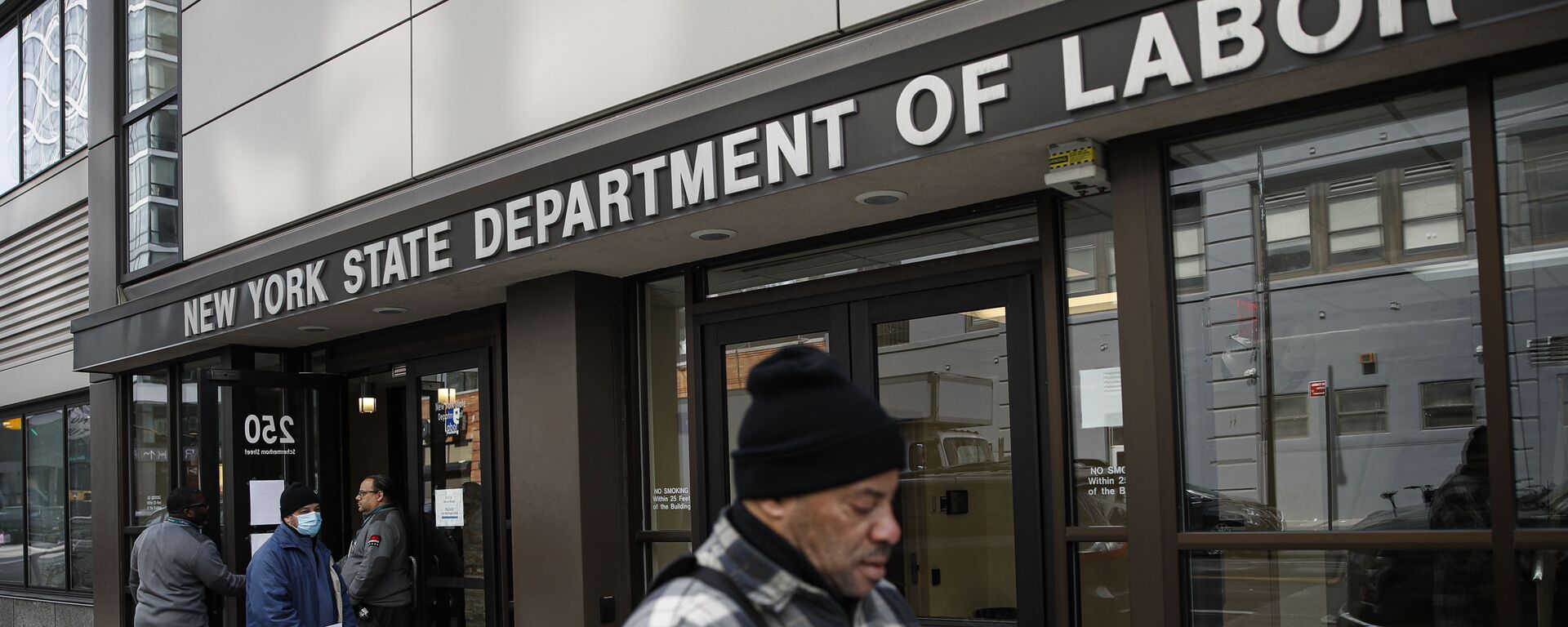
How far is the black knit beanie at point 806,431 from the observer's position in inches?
80.1

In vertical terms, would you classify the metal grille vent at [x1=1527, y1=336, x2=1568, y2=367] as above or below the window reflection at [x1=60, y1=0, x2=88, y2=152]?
below

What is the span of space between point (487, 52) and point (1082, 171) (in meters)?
4.21

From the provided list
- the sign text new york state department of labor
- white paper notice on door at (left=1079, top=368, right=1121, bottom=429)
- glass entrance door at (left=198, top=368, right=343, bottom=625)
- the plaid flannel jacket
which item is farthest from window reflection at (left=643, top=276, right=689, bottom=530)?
the plaid flannel jacket

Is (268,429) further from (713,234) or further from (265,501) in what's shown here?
(713,234)

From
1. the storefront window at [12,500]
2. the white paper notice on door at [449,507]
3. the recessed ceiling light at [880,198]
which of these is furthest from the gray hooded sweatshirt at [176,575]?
the storefront window at [12,500]

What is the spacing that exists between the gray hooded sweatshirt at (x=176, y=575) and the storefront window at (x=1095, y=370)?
215 inches

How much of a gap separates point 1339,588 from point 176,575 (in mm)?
6783

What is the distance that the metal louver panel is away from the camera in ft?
44.6

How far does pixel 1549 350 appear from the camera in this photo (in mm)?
4875

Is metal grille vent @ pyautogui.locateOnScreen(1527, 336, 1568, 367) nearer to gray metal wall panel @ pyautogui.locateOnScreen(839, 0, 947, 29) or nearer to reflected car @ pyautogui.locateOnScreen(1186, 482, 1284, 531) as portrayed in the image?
reflected car @ pyautogui.locateOnScreen(1186, 482, 1284, 531)

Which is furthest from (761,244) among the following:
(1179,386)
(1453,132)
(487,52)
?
(1453,132)

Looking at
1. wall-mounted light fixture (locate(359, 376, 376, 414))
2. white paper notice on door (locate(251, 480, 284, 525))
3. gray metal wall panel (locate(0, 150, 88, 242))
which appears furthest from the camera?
gray metal wall panel (locate(0, 150, 88, 242))

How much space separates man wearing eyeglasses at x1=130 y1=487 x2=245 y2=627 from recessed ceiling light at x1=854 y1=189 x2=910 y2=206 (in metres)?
4.81

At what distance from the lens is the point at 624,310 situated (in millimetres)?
8711
